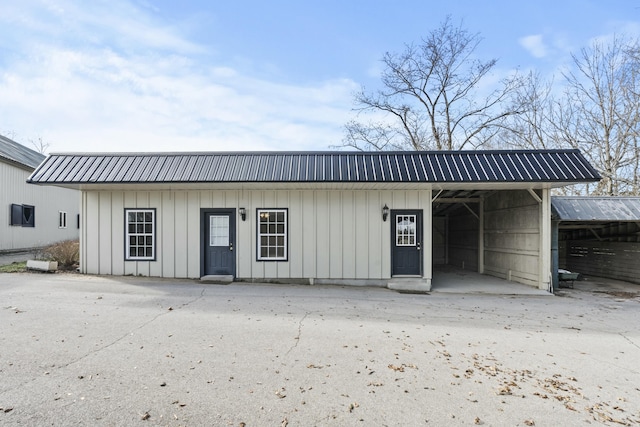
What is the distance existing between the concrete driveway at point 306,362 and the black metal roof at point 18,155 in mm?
12650

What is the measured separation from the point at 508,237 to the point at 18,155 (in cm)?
2341

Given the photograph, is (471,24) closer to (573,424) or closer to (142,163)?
(142,163)

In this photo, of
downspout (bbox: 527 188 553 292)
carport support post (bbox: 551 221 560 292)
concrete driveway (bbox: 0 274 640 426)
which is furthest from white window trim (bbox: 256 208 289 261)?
carport support post (bbox: 551 221 560 292)

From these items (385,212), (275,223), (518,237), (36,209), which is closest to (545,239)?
(518,237)

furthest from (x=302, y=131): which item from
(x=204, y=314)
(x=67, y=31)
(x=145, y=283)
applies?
(x=204, y=314)

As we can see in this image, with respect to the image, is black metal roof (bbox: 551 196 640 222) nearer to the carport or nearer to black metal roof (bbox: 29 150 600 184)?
the carport

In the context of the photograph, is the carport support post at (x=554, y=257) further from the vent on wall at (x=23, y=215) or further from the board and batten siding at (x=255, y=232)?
the vent on wall at (x=23, y=215)

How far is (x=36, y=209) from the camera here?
60.5 ft

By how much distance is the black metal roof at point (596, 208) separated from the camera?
1086 centimetres

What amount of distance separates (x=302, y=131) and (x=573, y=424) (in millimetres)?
22378

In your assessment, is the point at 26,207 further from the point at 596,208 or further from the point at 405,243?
the point at 596,208

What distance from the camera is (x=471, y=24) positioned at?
2328cm

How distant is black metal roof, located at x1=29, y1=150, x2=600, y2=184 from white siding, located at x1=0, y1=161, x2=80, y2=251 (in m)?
9.43

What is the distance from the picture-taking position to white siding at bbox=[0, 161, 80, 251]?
16.3 meters
